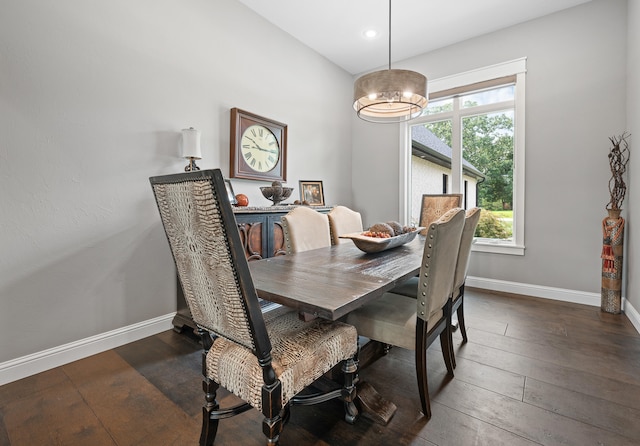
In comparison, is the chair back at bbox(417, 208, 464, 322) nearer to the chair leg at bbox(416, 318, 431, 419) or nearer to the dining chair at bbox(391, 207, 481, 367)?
the chair leg at bbox(416, 318, 431, 419)

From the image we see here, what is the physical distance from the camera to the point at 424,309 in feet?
4.73

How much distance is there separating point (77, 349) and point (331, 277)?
75.5 inches

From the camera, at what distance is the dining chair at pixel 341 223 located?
275cm

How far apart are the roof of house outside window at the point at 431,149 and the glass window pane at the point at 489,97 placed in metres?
0.55

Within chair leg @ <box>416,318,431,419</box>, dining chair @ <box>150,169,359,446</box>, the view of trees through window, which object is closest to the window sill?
the view of trees through window

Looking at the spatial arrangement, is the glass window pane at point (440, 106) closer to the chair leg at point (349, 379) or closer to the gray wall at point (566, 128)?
the gray wall at point (566, 128)

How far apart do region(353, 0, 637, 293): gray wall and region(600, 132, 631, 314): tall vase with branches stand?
127 mm

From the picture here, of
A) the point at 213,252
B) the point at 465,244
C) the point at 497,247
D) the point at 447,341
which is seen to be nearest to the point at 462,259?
the point at 465,244

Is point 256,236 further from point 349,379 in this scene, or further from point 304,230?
point 349,379

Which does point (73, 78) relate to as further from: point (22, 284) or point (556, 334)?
point (556, 334)

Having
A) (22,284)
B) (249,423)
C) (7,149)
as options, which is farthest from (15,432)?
(7,149)

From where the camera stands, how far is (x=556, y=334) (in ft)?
8.06

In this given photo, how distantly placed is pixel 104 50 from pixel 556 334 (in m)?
4.06

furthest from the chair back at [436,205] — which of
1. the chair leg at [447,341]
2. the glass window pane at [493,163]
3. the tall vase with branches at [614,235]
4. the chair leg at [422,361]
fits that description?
the chair leg at [422,361]
